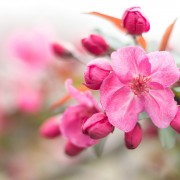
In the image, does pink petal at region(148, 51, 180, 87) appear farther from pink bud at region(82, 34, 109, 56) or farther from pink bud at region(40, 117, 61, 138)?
pink bud at region(40, 117, 61, 138)

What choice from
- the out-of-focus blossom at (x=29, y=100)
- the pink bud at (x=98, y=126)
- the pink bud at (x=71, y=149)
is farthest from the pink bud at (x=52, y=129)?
the out-of-focus blossom at (x=29, y=100)

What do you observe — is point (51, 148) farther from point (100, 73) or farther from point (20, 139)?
point (100, 73)

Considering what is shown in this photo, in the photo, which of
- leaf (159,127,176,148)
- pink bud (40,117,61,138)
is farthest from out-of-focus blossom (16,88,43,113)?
leaf (159,127,176,148)

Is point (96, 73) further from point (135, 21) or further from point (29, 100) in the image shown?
point (29, 100)

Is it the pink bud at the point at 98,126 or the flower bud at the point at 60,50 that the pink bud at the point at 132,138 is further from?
the flower bud at the point at 60,50

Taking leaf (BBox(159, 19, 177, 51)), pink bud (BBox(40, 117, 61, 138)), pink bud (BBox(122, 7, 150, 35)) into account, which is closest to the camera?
pink bud (BBox(122, 7, 150, 35))

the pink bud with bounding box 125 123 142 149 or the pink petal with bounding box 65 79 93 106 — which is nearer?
the pink bud with bounding box 125 123 142 149

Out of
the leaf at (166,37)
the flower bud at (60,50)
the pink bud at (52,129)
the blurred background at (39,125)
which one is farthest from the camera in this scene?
the blurred background at (39,125)

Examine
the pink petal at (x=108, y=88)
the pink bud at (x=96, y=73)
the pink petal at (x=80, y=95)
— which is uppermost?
the pink bud at (x=96, y=73)
